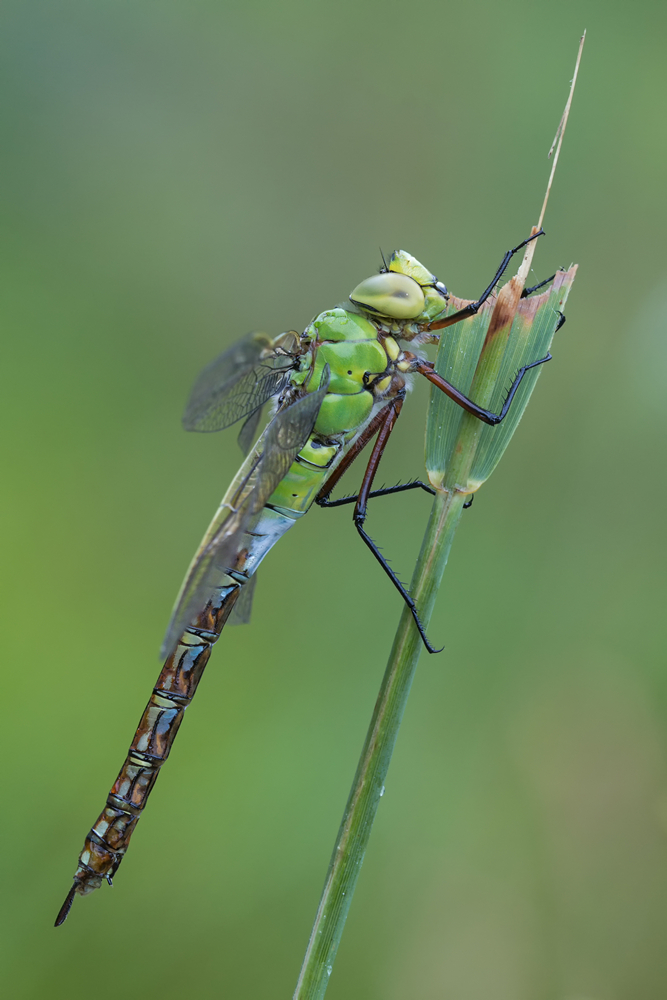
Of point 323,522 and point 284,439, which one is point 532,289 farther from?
point 323,522

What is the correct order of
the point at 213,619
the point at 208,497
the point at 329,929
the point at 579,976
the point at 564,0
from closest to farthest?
the point at 329,929, the point at 213,619, the point at 579,976, the point at 208,497, the point at 564,0

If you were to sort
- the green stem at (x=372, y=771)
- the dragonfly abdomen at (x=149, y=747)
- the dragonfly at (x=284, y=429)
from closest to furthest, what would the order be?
the green stem at (x=372, y=771) → the dragonfly abdomen at (x=149, y=747) → the dragonfly at (x=284, y=429)

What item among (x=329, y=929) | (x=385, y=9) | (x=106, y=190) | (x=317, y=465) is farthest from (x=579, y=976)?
(x=385, y=9)

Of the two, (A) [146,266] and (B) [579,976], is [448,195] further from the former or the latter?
(B) [579,976]

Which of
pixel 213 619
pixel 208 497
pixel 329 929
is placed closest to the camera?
pixel 329 929

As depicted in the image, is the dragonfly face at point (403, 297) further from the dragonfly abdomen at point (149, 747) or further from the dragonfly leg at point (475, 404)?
the dragonfly abdomen at point (149, 747)

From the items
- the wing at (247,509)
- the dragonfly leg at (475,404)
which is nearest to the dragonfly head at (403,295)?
the wing at (247,509)

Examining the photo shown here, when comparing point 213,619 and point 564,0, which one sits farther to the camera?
point 564,0
